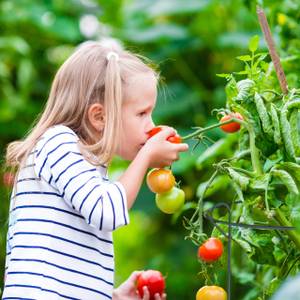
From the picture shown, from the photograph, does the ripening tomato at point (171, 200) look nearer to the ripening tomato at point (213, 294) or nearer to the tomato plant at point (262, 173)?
the tomato plant at point (262, 173)

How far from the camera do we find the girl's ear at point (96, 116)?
1.96m

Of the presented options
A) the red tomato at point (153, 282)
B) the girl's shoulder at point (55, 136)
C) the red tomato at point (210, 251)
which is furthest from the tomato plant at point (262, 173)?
the girl's shoulder at point (55, 136)

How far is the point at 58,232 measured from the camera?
1.88 metres

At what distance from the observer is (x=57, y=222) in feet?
6.16

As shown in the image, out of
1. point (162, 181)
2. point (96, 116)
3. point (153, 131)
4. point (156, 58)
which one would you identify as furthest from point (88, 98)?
point (156, 58)

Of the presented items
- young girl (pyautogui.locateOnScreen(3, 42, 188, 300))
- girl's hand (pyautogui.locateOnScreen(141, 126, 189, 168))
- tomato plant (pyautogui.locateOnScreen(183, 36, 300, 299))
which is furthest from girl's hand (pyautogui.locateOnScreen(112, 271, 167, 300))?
girl's hand (pyautogui.locateOnScreen(141, 126, 189, 168))

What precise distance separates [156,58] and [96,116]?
231 centimetres

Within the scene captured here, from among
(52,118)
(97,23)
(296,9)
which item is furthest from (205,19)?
(52,118)

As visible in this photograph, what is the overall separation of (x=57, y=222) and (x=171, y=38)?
240 cm

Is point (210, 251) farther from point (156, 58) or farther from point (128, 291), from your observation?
point (156, 58)

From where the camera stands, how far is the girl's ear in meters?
1.96

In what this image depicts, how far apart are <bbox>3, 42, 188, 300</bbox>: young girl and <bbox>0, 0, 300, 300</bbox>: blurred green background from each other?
1909 millimetres

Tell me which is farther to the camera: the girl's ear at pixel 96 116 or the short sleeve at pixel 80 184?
the girl's ear at pixel 96 116

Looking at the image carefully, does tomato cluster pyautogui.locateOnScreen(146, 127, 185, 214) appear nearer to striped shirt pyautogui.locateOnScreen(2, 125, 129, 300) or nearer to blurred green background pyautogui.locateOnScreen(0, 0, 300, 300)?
striped shirt pyautogui.locateOnScreen(2, 125, 129, 300)
